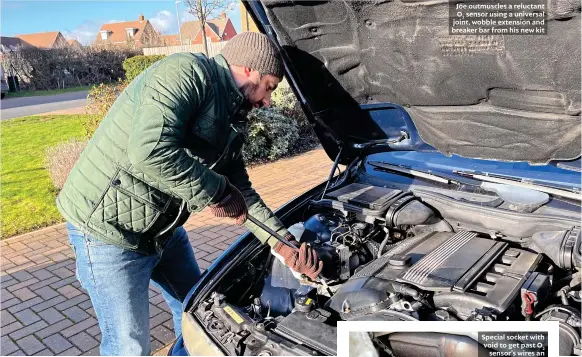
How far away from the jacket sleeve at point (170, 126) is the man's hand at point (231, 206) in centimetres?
12

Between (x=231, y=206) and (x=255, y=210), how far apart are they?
278 mm

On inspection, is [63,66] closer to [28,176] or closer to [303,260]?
[28,176]

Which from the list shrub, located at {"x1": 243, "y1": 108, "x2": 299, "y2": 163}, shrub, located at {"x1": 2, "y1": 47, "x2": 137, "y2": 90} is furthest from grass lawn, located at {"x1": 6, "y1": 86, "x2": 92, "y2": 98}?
shrub, located at {"x1": 243, "y1": 108, "x2": 299, "y2": 163}

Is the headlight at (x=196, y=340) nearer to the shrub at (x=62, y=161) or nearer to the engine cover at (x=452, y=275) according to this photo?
the engine cover at (x=452, y=275)

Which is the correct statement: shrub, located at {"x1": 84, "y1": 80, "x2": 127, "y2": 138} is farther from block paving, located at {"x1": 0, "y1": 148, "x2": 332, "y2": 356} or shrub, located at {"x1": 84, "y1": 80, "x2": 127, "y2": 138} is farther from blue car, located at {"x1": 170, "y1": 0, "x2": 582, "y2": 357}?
blue car, located at {"x1": 170, "y1": 0, "x2": 582, "y2": 357}

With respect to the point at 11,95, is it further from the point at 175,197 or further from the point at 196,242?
the point at 175,197

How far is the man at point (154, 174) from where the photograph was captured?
175cm

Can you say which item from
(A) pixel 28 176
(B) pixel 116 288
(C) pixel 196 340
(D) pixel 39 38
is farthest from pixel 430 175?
(D) pixel 39 38

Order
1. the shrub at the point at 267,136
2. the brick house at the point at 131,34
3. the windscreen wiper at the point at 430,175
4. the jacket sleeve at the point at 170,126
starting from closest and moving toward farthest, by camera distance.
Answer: the jacket sleeve at the point at 170,126
the windscreen wiper at the point at 430,175
the shrub at the point at 267,136
the brick house at the point at 131,34

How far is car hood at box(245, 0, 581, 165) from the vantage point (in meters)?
1.83

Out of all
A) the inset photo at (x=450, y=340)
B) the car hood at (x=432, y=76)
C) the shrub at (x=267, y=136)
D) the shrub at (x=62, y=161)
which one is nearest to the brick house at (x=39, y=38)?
the shrub at (x=62, y=161)

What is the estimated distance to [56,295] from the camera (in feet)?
12.2

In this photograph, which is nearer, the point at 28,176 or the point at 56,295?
the point at 56,295

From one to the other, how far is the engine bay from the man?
208mm
